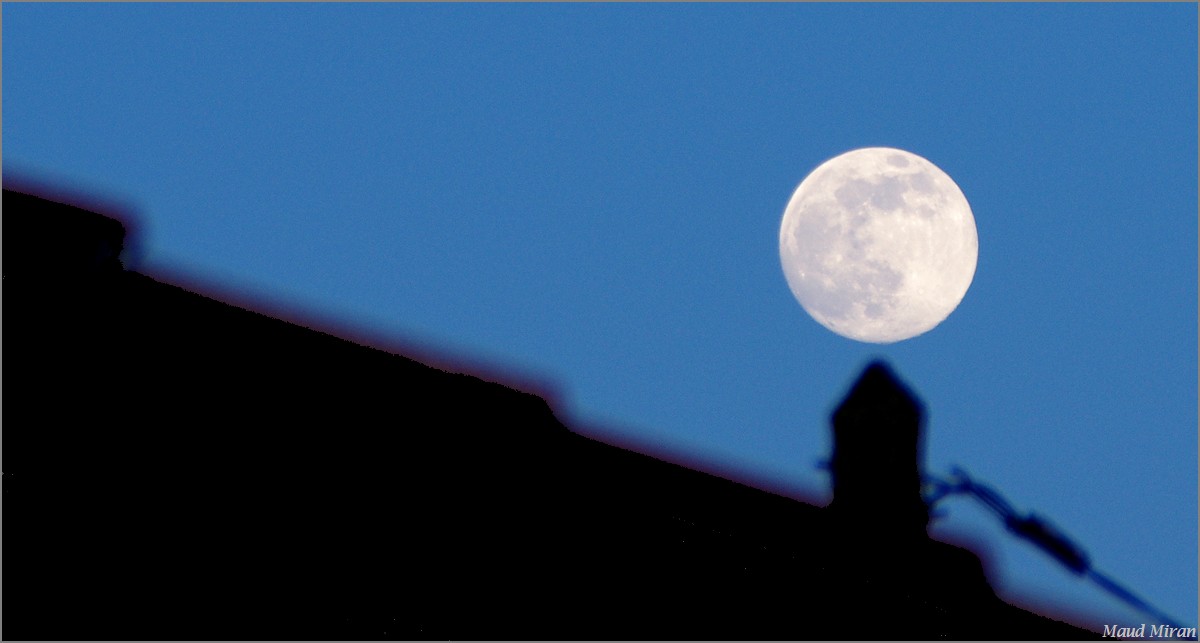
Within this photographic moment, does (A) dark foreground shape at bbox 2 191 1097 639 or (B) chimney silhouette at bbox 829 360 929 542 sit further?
(B) chimney silhouette at bbox 829 360 929 542

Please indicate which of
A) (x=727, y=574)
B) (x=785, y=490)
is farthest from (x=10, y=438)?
(x=785, y=490)

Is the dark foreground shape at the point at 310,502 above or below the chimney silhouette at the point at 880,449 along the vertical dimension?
below

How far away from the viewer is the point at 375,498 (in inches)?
375

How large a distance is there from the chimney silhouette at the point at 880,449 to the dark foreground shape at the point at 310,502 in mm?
2097

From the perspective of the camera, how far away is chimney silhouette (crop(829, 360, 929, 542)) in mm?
13758

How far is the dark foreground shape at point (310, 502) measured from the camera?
336 inches

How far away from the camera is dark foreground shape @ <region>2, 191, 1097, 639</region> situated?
8.52 m

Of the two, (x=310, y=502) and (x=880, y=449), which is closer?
(x=310, y=502)

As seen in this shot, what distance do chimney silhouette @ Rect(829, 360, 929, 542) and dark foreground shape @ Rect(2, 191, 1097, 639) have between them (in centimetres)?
210

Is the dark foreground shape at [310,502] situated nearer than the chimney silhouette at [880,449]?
Yes

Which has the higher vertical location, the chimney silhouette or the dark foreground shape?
the chimney silhouette

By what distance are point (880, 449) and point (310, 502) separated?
7.25 metres

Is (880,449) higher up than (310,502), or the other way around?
(880,449)

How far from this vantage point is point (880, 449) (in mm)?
14102
